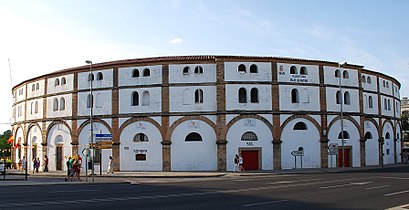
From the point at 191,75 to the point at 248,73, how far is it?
527cm

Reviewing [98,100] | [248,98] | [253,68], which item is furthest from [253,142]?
[98,100]

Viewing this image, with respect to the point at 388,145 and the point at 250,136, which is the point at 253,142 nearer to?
the point at 250,136

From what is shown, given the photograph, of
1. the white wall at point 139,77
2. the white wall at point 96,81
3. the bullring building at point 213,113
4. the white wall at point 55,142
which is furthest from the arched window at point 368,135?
the white wall at point 55,142

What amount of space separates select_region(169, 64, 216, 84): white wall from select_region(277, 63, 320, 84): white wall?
630 centimetres

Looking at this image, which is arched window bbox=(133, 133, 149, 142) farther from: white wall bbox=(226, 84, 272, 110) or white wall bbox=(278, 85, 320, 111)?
white wall bbox=(278, 85, 320, 111)

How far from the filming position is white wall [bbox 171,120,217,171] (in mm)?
37156

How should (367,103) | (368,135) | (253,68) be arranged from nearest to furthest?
1. (253,68)
2. (368,135)
3. (367,103)

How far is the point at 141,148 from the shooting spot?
126 feet

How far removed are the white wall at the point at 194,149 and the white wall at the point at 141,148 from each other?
1514 millimetres

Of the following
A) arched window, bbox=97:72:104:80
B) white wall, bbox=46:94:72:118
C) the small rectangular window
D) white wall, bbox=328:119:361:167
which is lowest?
the small rectangular window

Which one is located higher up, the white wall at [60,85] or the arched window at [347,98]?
the white wall at [60,85]

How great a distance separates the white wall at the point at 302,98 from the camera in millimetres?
38469

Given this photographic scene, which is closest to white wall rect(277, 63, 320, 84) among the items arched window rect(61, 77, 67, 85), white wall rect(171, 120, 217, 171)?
white wall rect(171, 120, 217, 171)

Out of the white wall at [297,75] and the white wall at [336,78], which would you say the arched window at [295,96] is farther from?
the white wall at [336,78]
